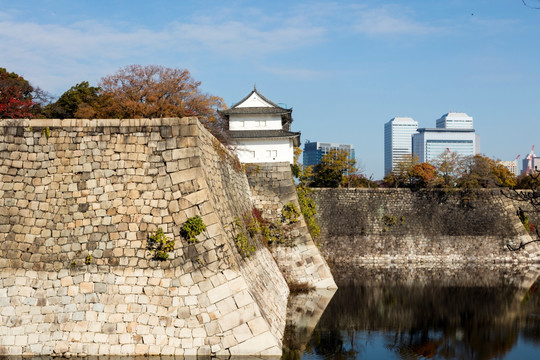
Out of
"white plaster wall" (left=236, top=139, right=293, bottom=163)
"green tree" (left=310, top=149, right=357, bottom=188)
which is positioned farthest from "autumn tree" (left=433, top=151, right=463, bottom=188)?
"white plaster wall" (left=236, top=139, right=293, bottom=163)

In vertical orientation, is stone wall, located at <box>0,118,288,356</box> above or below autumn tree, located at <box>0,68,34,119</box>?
below

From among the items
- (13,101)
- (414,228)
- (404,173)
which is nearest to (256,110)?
(13,101)

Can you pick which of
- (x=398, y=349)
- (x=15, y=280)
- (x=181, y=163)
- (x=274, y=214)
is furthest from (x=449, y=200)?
(x=15, y=280)

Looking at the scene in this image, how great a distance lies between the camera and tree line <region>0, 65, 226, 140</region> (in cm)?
2347

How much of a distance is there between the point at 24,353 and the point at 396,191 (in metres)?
30.1

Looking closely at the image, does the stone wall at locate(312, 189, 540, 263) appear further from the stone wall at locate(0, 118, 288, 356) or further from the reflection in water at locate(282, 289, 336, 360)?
the stone wall at locate(0, 118, 288, 356)

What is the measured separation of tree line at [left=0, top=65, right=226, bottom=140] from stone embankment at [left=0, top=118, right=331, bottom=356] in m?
9.36

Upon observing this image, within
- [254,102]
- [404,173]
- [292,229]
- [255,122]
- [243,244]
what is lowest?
[292,229]

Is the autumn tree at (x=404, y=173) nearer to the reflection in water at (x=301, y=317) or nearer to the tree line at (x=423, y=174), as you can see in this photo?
the tree line at (x=423, y=174)

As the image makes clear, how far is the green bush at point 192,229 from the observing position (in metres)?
12.5

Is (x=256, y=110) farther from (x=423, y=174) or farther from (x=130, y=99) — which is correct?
(x=423, y=174)

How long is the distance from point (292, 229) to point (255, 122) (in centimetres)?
819

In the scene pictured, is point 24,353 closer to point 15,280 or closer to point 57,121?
point 15,280

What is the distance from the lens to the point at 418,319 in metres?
18.9
